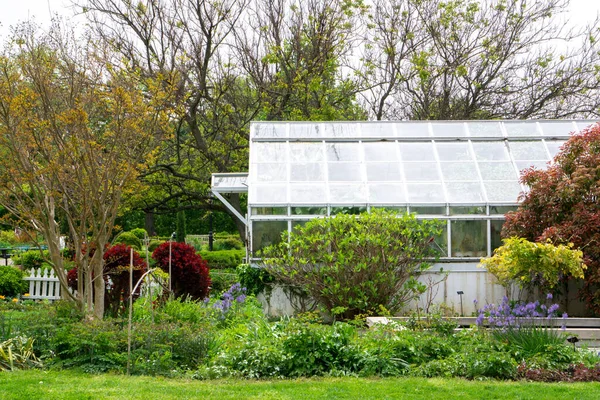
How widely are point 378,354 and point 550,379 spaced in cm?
184

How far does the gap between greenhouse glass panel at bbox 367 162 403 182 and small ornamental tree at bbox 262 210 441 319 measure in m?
1.49

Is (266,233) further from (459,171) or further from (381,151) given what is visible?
(459,171)

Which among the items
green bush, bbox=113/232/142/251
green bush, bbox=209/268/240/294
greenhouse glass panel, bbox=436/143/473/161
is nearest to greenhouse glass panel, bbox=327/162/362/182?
greenhouse glass panel, bbox=436/143/473/161

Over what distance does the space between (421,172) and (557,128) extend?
3.83 metres

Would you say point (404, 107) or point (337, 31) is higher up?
point (337, 31)

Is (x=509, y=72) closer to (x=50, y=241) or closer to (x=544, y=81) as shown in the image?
(x=544, y=81)

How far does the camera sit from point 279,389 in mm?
6680

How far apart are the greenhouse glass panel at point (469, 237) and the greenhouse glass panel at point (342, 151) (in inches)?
104

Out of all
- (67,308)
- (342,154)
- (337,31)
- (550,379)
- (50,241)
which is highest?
(337,31)

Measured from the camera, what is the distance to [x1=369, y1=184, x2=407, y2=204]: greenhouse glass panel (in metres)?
12.8

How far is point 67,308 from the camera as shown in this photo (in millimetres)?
9188

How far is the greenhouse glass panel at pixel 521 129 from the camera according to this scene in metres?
14.9

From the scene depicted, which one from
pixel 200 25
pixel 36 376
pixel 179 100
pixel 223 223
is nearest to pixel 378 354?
pixel 36 376

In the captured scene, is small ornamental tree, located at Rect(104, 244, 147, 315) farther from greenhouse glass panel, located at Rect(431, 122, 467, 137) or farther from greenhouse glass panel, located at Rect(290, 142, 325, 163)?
greenhouse glass panel, located at Rect(431, 122, 467, 137)
